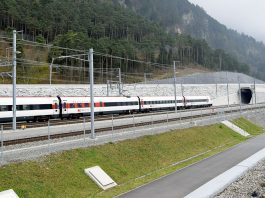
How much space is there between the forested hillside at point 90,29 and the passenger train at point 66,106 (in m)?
39.3

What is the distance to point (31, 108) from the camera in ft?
131

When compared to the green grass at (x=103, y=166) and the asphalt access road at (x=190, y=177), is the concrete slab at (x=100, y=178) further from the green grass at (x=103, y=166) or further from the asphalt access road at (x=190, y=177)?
the asphalt access road at (x=190, y=177)

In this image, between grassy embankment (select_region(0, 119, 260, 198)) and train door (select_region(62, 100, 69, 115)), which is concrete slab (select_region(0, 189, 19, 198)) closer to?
grassy embankment (select_region(0, 119, 260, 198))

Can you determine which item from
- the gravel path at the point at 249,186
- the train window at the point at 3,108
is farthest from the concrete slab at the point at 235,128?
the train window at the point at 3,108

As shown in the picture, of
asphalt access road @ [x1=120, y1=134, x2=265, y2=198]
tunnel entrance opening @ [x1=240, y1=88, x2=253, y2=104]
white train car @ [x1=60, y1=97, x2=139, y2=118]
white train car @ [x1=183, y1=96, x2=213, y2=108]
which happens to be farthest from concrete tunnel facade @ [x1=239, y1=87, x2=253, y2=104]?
asphalt access road @ [x1=120, y1=134, x2=265, y2=198]

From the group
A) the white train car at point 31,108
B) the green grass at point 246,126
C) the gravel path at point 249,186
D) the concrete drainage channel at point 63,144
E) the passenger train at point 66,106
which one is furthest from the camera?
the green grass at point 246,126

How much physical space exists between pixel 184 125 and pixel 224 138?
22.2 feet

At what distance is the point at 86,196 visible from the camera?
60.0ft

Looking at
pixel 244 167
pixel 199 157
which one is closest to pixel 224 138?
pixel 199 157

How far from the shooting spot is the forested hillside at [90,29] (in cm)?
10981

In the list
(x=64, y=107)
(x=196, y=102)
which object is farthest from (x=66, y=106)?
(x=196, y=102)

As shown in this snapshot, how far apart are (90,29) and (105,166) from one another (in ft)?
403

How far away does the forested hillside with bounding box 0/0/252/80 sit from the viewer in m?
110

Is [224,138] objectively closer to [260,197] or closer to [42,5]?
[260,197]
